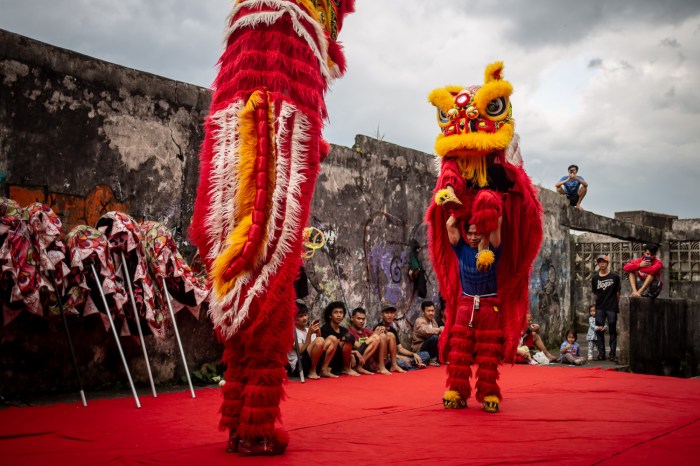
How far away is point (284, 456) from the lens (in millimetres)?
3021

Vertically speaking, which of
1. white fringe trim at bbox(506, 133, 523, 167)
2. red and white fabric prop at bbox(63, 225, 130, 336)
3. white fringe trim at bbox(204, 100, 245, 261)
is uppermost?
white fringe trim at bbox(506, 133, 523, 167)

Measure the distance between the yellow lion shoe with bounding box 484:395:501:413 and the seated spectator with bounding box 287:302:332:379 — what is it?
8.87 ft

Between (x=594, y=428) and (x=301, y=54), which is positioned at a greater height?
(x=301, y=54)

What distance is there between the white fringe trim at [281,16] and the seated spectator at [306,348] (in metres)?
4.23

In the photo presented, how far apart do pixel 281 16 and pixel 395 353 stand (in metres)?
5.35

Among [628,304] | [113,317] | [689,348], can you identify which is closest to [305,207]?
[113,317]

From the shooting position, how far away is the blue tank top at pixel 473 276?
480 centimetres

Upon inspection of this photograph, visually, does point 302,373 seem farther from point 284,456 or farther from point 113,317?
point 284,456

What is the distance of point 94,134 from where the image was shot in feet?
19.0

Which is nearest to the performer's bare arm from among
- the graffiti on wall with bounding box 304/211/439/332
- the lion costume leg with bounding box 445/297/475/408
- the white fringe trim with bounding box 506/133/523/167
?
the lion costume leg with bounding box 445/297/475/408

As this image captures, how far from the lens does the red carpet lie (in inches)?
121

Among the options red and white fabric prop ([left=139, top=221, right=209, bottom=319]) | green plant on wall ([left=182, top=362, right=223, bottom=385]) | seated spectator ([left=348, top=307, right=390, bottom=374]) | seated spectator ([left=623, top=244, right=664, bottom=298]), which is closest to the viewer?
red and white fabric prop ([left=139, top=221, right=209, bottom=319])

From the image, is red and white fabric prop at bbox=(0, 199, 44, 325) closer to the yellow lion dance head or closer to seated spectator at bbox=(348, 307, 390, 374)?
the yellow lion dance head

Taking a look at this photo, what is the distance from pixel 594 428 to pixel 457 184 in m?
1.88
